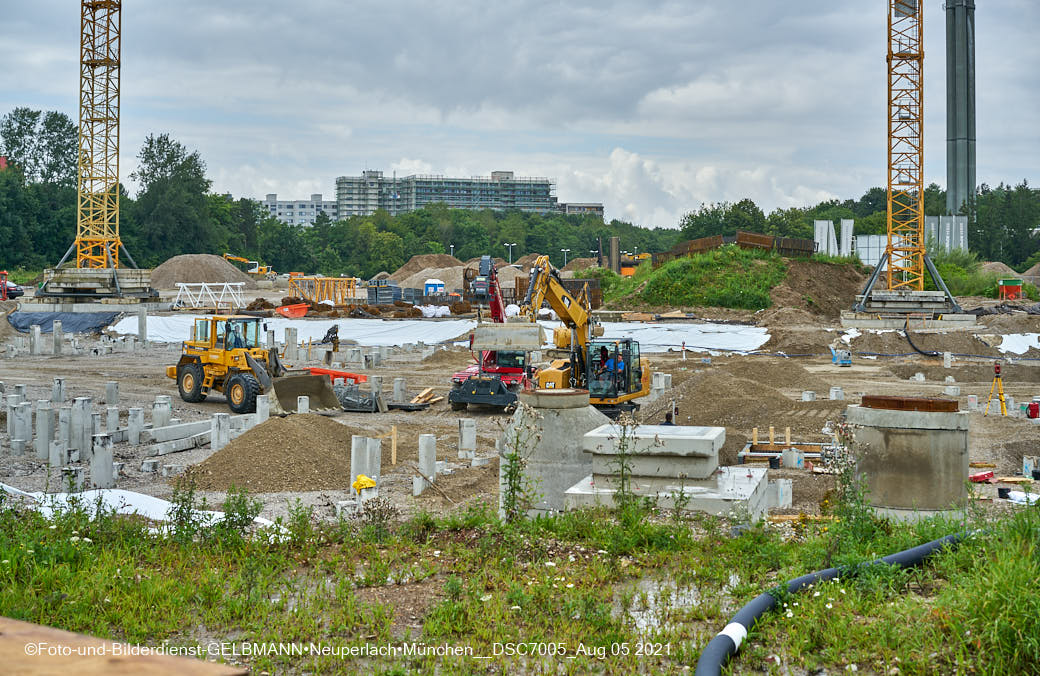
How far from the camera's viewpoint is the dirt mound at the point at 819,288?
51062mm

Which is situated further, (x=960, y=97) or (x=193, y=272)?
(x=960, y=97)

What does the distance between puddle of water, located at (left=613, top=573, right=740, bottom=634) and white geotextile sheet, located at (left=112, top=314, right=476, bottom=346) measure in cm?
3161

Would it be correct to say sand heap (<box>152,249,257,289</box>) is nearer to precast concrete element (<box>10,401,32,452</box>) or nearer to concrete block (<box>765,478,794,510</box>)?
precast concrete element (<box>10,401,32,452</box>)

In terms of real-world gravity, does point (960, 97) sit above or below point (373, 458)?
above

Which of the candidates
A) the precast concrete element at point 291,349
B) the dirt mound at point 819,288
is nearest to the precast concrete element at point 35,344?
the precast concrete element at point 291,349

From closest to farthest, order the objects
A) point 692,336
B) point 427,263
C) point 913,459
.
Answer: point 913,459 → point 692,336 → point 427,263

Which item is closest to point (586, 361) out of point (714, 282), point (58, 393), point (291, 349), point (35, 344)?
point (58, 393)

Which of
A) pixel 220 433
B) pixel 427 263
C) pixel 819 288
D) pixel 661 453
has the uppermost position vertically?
pixel 427 263

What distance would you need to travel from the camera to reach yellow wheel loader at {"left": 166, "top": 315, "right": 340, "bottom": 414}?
64.0 ft

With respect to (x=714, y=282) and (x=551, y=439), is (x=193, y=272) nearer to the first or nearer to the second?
(x=714, y=282)

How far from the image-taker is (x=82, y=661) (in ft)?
7.66

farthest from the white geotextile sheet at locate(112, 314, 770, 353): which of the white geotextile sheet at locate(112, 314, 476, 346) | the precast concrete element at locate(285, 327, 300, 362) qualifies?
the precast concrete element at locate(285, 327, 300, 362)

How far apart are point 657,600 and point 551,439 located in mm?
3310

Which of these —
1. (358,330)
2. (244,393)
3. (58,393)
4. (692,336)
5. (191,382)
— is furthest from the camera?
(358,330)
